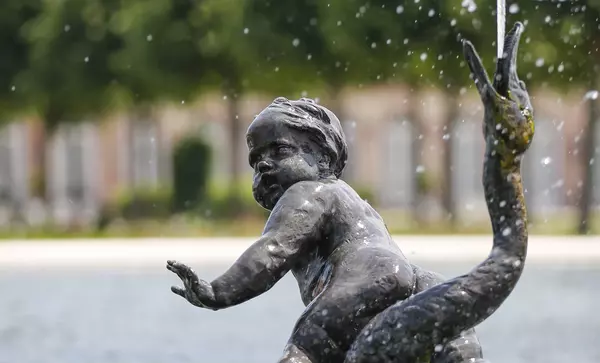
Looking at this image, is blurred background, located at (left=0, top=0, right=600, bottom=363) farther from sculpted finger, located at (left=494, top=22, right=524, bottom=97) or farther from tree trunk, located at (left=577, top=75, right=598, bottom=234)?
sculpted finger, located at (left=494, top=22, right=524, bottom=97)

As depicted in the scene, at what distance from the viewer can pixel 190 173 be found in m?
23.3

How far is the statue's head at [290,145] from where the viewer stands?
3.32 metres

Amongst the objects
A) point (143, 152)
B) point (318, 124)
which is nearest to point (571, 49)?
point (318, 124)

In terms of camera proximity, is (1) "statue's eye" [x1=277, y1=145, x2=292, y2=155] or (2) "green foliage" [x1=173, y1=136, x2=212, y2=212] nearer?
(1) "statue's eye" [x1=277, y1=145, x2=292, y2=155]

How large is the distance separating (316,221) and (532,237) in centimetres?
1530

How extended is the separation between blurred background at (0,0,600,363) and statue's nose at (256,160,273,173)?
3.35 m

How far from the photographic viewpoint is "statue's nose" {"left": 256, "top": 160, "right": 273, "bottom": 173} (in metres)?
3.34

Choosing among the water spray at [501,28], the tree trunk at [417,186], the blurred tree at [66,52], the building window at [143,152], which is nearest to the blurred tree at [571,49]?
the tree trunk at [417,186]

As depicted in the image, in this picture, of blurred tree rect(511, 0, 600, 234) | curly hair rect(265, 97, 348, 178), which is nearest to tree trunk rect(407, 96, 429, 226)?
blurred tree rect(511, 0, 600, 234)

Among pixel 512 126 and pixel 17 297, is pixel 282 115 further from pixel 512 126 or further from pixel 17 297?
pixel 17 297

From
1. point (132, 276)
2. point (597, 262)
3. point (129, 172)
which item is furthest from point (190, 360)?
point (129, 172)

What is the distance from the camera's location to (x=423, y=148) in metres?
35.7

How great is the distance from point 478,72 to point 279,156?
2.22ft

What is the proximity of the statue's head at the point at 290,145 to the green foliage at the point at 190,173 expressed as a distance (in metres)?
19.8
